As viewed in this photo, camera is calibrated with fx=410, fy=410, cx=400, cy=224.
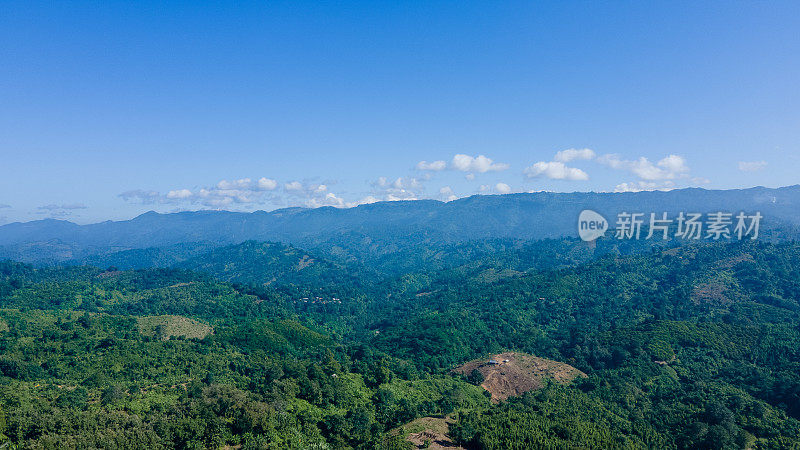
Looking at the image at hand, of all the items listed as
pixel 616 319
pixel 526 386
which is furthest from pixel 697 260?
pixel 526 386

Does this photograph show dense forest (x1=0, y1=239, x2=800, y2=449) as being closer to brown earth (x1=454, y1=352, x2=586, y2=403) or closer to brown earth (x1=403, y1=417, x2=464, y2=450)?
brown earth (x1=403, y1=417, x2=464, y2=450)

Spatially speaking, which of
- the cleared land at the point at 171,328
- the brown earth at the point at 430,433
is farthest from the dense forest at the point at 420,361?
the brown earth at the point at 430,433

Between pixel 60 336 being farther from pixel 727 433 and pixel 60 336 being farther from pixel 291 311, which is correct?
pixel 727 433

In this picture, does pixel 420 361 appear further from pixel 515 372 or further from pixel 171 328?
pixel 171 328

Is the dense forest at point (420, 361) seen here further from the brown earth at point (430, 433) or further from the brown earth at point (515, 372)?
the brown earth at point (515, 372)

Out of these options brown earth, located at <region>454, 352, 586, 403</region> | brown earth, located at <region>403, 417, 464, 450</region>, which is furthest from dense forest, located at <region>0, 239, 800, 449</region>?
brown earth, located at <region>454, 352, 586, 403</region>
